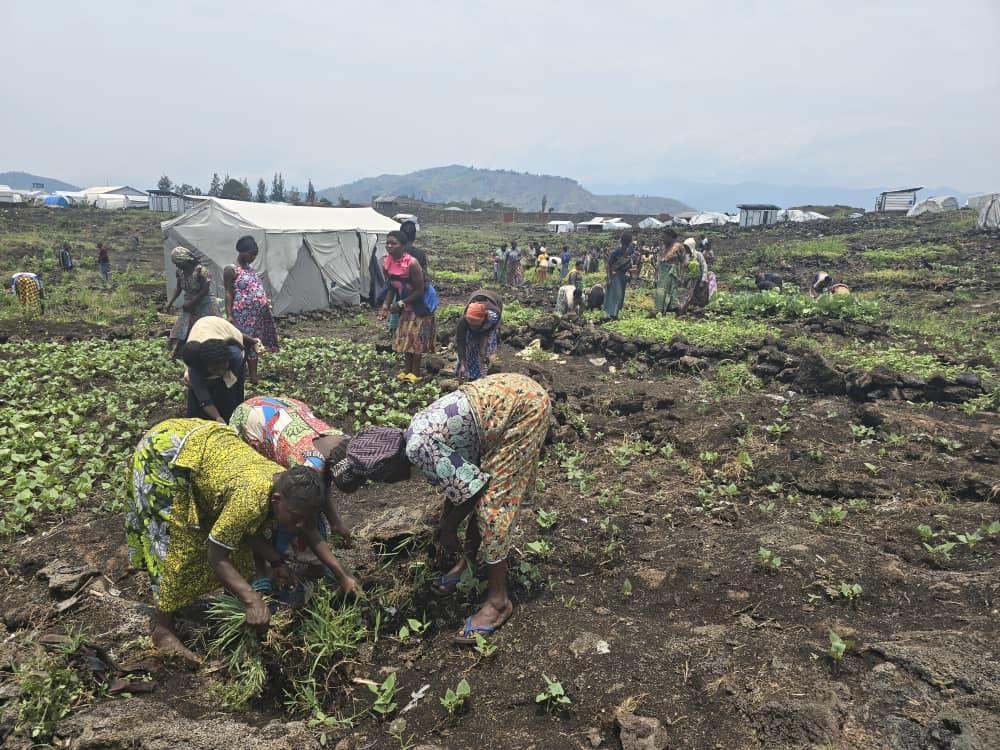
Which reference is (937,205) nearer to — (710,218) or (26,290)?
(710,218)

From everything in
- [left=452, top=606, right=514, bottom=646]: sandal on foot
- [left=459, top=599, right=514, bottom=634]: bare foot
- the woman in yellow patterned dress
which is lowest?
[left=452, top=606, right=514, bottom=646]: sandal on foot

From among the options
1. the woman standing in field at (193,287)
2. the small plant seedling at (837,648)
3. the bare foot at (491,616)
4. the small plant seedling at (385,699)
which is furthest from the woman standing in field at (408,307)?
the small plant seedling at (837,648)

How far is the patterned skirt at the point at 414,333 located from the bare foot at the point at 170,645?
483cm

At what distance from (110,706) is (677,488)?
3.78m

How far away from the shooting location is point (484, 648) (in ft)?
10.00

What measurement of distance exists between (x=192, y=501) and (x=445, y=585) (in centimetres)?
144

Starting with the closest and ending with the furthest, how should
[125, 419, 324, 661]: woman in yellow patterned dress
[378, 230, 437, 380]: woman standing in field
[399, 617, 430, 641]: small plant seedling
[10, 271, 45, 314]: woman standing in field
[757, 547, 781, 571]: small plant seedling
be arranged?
1. [125, 419, 324, 661]: woman in yellow patterned dress
2. [399, 617, 430, 641]: small plant seedling
3. [757, 547, 781, 571]: small plant seedling
4. [378, 230, 437, 380]: woman standing in field
5. [10, 271, 45, 314]: woman standing in field

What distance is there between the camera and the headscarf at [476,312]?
17.4 ft

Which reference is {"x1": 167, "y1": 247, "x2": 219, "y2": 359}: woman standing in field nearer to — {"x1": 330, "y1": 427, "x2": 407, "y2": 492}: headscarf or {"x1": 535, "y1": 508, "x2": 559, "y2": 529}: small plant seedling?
{"x1": 535, "y1": 508, "x2": 559, "y2": 529}: small plant seedling

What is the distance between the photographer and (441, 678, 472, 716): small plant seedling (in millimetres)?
2650

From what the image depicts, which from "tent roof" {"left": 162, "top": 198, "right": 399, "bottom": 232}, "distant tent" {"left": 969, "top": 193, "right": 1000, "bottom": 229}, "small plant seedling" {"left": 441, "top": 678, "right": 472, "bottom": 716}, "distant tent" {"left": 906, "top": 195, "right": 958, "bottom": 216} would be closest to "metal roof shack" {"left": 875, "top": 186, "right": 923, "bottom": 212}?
"distant tent" {"left": 906, "top": 195, "right": 958, "bottom": 216}

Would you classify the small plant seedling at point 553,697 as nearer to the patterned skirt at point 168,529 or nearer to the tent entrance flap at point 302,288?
the patterned skirt at point 168,529

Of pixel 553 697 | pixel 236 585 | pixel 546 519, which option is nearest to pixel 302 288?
pixel 546 519

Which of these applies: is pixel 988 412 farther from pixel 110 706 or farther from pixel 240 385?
pixel 110 706
